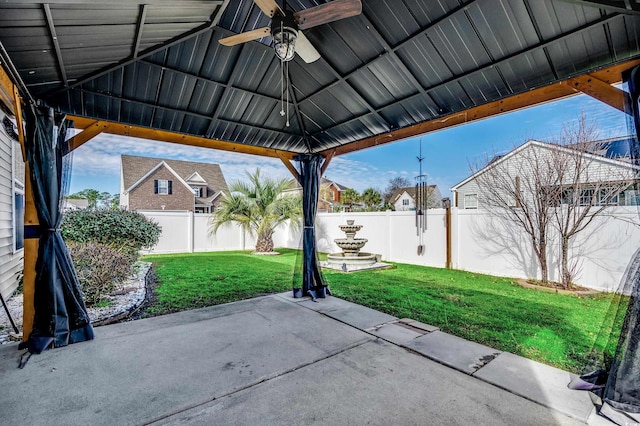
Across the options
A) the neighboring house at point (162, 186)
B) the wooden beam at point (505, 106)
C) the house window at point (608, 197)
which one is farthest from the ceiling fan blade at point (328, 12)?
the neighboring house at point (162, 186)

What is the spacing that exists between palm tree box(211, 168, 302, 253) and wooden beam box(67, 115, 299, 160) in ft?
18.9

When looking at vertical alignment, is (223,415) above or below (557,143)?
below

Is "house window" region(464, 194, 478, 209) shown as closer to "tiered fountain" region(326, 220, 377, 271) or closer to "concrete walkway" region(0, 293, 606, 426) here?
"tiered fountain" region(326, 220, 377, 271)

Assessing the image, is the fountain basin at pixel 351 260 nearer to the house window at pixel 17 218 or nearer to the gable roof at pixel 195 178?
the house window at pixel 17 218

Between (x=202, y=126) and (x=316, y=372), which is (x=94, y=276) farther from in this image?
(x=316, y=372)

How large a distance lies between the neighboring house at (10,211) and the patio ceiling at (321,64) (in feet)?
6.81

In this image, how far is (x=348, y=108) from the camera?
439 cm

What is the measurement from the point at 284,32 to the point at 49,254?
130 inches

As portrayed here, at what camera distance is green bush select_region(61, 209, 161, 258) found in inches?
236

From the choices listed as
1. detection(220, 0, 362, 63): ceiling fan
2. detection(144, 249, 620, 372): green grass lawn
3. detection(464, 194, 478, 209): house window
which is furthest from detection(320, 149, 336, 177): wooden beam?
detection(464, 194, 478, 209): house window

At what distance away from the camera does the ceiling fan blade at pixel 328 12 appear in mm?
2330

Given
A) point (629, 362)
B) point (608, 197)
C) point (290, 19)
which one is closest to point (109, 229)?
point (290, 19)

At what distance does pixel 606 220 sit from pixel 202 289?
7633 millimetres

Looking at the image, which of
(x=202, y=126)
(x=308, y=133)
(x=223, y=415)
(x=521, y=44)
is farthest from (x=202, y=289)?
(x=521, y=44)
